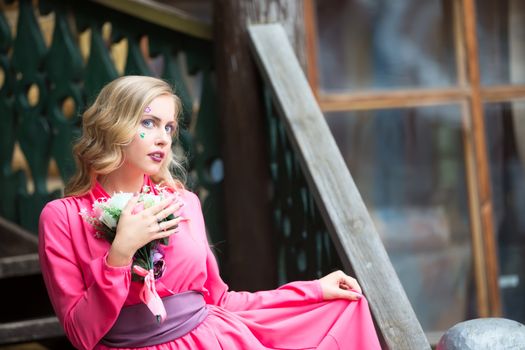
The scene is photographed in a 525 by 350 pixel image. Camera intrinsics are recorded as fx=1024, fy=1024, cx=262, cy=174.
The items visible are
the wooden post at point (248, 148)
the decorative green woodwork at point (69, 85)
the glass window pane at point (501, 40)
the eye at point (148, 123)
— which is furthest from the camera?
the glass window pane at point (501, 40)

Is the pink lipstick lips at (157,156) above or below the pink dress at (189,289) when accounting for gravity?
above

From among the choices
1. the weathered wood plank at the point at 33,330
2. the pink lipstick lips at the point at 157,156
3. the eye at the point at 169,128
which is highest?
the eye at the point at 169,128

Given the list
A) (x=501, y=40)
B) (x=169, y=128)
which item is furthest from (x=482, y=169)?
(x=169, y=128)

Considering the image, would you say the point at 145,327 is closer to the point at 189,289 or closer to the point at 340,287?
the point at 189,289

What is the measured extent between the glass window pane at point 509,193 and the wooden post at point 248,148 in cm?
143

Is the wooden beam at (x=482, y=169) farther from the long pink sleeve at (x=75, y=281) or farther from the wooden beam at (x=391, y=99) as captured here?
the long pink sleeve at (x=75, y=281)

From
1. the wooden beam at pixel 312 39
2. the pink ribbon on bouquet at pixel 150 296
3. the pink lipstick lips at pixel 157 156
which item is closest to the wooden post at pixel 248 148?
the wooden beam at pixel 312 39

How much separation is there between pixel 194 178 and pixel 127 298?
194cm

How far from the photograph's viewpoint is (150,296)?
9.48 ft

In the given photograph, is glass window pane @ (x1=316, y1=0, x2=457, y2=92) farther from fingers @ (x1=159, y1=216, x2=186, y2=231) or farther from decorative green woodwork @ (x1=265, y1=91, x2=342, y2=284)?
fingers @ (x1=159, y1=216, x2=186, y2=231)

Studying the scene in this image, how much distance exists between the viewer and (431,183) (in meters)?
5.44

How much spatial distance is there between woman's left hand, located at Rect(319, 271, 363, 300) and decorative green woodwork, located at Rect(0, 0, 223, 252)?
158 cm

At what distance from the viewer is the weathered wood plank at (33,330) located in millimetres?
4328

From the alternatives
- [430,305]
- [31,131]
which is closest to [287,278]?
[430,305]
